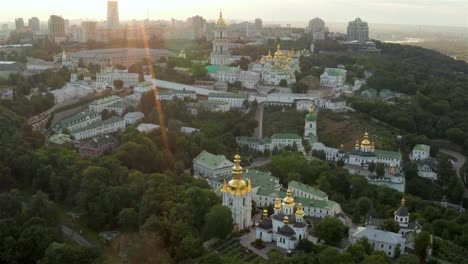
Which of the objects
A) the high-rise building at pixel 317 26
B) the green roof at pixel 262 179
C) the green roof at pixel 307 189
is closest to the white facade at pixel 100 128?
the green roof at pixel 262 179

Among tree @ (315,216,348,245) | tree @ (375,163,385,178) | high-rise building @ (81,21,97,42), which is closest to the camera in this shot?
tree @ (315,216,348,245)

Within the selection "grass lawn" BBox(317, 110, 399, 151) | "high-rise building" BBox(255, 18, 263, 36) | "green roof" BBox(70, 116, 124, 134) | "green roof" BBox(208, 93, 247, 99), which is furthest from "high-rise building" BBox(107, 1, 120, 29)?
"grass lawn" BBox(317, 110, 399, 151)

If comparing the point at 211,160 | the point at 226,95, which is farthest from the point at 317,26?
the point at 211,160

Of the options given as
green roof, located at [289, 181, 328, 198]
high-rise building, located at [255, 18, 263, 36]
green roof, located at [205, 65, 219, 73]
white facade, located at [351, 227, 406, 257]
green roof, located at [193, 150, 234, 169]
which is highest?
high-rise building, located at [255, 18, 263, 36]

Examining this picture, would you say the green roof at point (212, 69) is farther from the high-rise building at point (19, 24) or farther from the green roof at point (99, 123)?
the high-rise building at point (19, 24)

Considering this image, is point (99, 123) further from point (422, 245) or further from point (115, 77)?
point (422, 245)

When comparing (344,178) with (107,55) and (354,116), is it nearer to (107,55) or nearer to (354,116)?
(354,116)

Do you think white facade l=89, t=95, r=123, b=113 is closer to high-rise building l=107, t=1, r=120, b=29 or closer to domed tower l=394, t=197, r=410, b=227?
domed tower l=394, t=197, r=410, b=227
